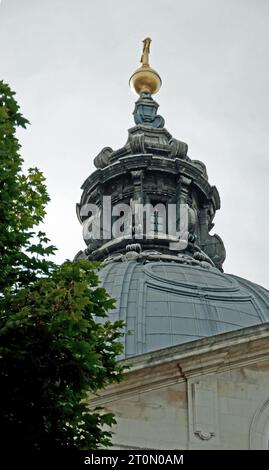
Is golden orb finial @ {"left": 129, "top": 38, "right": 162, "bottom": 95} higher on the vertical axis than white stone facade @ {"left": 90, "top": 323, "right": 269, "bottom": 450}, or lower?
higher

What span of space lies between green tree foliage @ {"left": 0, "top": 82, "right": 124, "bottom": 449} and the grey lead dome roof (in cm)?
1041

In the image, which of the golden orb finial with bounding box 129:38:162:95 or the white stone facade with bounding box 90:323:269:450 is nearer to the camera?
the white stone facade with bounding box 90:323:269:450

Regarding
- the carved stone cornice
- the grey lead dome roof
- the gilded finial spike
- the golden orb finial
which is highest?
the gilded finial spike

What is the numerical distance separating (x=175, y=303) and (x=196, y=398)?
6830 millimetres

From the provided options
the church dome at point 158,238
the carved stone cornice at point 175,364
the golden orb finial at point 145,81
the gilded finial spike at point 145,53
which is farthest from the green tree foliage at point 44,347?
the gilded finial spike at point 145,53

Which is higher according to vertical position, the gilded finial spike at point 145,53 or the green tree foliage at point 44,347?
the gilded finial spike at point 145,53

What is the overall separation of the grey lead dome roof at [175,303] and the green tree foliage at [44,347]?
10.4 meters

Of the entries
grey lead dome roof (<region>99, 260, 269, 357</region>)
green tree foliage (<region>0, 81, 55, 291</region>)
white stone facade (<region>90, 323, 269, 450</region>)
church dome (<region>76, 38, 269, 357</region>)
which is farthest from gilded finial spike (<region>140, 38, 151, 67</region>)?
green tree foliage (<region>0, 81, 55, 291</region>)

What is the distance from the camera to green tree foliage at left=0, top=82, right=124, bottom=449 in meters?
13.0

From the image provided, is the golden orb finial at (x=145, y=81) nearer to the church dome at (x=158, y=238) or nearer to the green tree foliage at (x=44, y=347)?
the church dome at (x=158, y=238)

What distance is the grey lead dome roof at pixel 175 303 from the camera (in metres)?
25.6

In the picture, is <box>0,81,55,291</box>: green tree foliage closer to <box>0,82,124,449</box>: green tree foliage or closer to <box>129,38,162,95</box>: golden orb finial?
<box>0,82,124,449</box>: green tree foliage

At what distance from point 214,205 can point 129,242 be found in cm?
651
